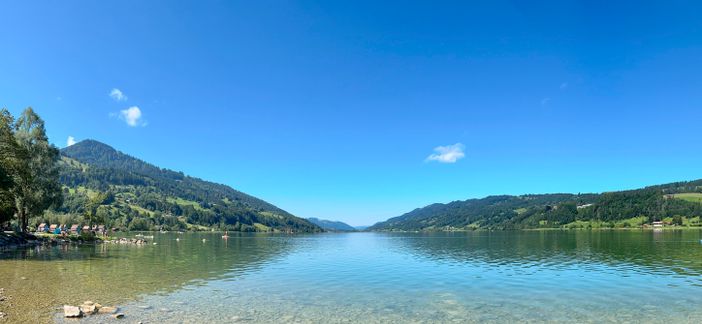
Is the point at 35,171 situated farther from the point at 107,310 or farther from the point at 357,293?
the point at 357,293

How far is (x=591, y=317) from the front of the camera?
24766 mm

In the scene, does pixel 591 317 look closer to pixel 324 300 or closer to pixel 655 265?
pixel 324 300

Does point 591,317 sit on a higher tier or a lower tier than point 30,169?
lower

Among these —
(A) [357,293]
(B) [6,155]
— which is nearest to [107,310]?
(A) [357,293]

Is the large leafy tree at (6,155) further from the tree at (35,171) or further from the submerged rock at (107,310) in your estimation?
the submerged rock at (107,310)

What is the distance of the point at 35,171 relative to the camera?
8056 cm

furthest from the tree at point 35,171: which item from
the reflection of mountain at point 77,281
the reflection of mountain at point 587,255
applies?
the reflection of mountain at point 587,255

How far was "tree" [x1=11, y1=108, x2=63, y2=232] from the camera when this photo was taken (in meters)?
77.2

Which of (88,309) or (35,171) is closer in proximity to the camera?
(88,309)

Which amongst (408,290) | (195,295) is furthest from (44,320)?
(408,290)

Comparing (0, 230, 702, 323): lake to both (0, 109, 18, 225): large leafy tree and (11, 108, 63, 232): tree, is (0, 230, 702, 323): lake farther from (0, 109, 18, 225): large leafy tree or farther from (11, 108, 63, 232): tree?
(11, 108, 63, 232): tree

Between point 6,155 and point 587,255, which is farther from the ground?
point 6,155

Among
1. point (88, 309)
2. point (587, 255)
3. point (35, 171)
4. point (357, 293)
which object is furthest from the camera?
point (35, 171)

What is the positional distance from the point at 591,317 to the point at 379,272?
28455mm
